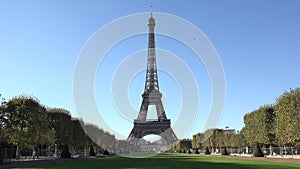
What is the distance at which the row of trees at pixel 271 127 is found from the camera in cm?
4394

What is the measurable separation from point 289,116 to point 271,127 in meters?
15.6

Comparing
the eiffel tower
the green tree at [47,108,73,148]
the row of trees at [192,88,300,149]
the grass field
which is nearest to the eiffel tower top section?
the eiffel tower

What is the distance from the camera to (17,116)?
48312 mm

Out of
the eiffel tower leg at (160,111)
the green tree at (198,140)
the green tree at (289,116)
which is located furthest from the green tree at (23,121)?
the green tree at (198,140)

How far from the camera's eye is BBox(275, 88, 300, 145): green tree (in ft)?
141

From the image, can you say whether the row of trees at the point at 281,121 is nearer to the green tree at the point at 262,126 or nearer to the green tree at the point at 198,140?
the green tree at the point at 262,126

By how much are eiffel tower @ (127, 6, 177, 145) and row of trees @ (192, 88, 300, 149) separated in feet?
42.1

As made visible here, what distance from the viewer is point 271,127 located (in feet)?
195

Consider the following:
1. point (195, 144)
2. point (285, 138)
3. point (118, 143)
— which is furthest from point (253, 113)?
point (118, 143)

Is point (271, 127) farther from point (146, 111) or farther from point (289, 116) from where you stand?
point (146, 111)

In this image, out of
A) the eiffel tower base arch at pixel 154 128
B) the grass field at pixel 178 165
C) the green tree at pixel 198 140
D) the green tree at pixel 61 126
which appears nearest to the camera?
the grass field at pixel 178 165

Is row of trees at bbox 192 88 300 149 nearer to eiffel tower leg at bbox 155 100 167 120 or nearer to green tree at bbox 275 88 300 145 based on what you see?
green tree at bbox 275 88 300 145

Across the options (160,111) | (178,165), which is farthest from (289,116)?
(160,111)

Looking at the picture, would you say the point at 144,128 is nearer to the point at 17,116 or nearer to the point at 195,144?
the point at 195,144
